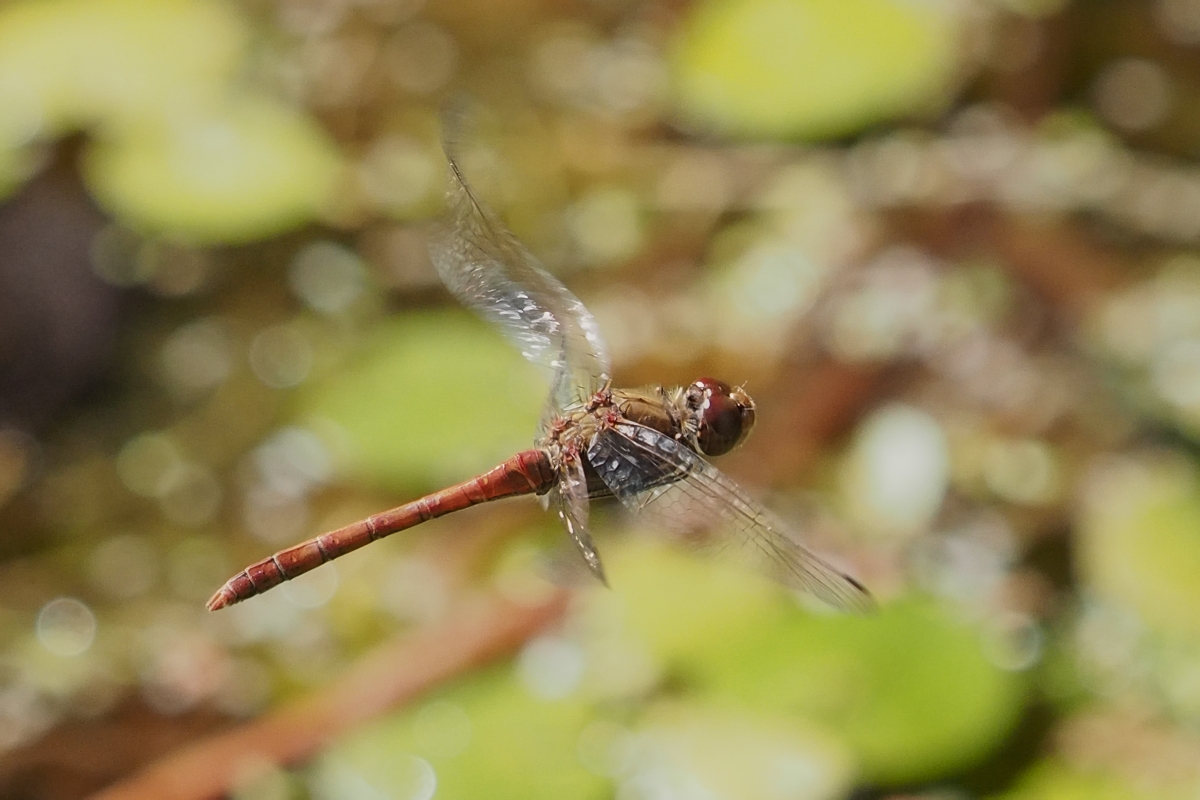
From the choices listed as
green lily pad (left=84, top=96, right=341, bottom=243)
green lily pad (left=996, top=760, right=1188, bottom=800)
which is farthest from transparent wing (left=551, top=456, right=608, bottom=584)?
green lily pad (left=84, top=96, right=341, bottom=243)

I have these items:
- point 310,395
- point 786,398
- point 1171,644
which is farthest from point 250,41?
point 1171,644

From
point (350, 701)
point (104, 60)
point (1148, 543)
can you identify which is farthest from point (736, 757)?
point (104, 60)

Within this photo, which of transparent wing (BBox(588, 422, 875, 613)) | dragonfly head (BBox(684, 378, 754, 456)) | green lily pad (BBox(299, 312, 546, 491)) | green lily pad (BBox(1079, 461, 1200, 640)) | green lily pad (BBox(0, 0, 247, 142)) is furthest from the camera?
green lily pad (BBox(0, 0, 247, 142))

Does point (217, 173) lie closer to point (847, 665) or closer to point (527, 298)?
point (527, 298)

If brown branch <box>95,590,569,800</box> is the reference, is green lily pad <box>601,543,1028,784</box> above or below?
above

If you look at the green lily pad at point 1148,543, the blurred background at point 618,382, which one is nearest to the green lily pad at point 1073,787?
the blurred background at point 618,382

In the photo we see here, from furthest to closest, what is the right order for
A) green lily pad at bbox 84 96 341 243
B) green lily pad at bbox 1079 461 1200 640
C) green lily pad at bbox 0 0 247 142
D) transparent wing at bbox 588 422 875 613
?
1. green lily pad at bbox 0 0 247 142
2. green lily pad at bbox 84 96 341 243
3. green lily pad at bbox 1079 461 1200 640
4. transparent wing at bbox 588 422 875 613

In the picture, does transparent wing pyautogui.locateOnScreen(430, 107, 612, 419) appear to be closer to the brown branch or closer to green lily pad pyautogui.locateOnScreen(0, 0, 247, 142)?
the brown branch
